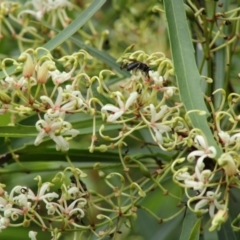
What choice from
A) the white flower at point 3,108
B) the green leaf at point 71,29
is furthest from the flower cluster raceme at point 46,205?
the green leaf at point 71,29

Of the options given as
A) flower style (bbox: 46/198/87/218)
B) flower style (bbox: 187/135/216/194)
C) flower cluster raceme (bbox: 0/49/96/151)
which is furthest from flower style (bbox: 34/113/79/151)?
flower style (bbox: 187/135/216/194)

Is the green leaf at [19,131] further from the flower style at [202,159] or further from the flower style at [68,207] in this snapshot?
the flower style at [202,159]

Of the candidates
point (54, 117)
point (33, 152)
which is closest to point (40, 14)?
point (33, 152)

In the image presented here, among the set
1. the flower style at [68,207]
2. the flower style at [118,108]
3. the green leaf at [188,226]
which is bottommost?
the green leaf at [188,226]

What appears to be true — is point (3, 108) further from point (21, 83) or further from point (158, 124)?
point (158, 124)

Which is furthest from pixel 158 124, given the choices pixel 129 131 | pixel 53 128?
pixel 53 128

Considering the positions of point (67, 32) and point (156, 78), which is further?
point (67, 32)

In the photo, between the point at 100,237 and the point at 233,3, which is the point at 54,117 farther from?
the point at 233,3

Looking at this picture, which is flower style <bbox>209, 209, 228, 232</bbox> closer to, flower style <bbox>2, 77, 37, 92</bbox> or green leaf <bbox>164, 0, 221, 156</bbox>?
green leaf <bbox>164, 0, 221, 156</bbox>
